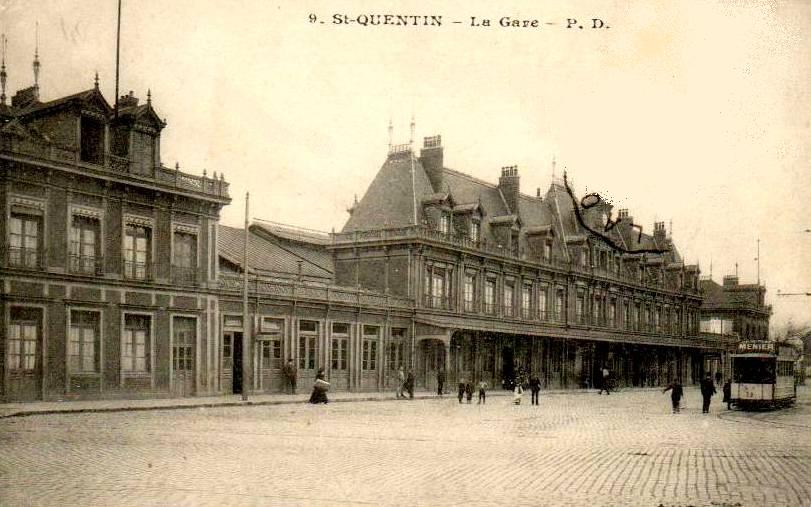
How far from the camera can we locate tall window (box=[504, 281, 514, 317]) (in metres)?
46.5

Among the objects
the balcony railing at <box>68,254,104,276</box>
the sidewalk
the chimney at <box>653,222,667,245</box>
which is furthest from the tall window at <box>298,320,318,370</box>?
the chimney at <box>653,222,667,245</box>

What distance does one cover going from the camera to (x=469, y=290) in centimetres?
4362

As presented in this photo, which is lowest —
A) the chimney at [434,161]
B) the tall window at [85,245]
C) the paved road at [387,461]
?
the paved road at [387,461]

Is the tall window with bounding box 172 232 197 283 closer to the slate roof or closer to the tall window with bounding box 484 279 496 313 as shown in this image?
the slate roof

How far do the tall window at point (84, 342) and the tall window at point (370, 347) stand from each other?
12999mm

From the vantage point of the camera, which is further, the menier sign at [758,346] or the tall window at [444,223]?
the tall window at [444,223]

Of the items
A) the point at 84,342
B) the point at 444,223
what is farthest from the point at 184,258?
the point at 444,223

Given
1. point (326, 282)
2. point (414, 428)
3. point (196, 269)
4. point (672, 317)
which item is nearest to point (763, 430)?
point (414, 428)

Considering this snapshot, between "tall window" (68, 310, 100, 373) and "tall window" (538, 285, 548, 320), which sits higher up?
"tall window" (538, 285, 548, 320)

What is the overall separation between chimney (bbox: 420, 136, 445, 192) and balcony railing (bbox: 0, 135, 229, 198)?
52.8 feet

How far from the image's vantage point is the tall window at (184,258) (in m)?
28.8

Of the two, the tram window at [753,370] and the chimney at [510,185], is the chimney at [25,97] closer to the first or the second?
the tram window at [753,370]

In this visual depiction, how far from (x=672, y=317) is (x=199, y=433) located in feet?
185

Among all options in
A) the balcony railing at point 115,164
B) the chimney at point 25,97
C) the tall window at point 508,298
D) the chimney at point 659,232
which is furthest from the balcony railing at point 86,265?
the chimney at point 659,232
